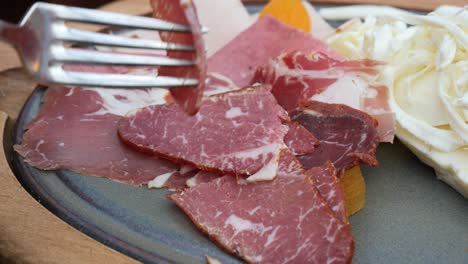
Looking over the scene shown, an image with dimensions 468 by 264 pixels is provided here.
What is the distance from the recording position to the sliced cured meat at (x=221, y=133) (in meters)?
1.60

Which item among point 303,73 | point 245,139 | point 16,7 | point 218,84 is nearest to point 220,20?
point 218,84

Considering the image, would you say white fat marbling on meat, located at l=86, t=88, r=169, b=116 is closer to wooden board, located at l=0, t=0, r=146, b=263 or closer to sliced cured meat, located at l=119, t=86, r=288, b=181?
sliced cured meat, located at l=119, t=86, r=288, b=181

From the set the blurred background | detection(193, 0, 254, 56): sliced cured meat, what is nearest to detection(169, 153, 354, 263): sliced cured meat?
detection(193, 0, 254, 56): sliced cured meat

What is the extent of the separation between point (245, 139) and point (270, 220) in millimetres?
296

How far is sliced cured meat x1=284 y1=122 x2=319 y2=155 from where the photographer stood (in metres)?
1.69

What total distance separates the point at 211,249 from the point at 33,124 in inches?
29.8

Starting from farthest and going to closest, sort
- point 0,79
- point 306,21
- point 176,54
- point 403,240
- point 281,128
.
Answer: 1. point 306,21
2. point 0,79
3. point 281,128
4. point 403,240
5. point 176,54

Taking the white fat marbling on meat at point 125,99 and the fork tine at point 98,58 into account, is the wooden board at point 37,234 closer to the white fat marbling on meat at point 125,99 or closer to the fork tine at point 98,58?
the white fat marbling on meat at point 125,99

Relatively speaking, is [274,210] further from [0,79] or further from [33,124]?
[0,79]

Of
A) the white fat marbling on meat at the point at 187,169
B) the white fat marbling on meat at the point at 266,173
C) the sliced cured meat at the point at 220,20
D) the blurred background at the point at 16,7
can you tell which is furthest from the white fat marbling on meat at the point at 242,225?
the blurred background at the point at 16,7

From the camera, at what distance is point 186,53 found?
141 centimetres

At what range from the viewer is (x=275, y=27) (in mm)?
2191

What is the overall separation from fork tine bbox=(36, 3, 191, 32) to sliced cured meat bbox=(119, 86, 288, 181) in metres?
0.42

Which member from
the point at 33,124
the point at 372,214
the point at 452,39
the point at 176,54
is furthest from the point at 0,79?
the point at 452,39
